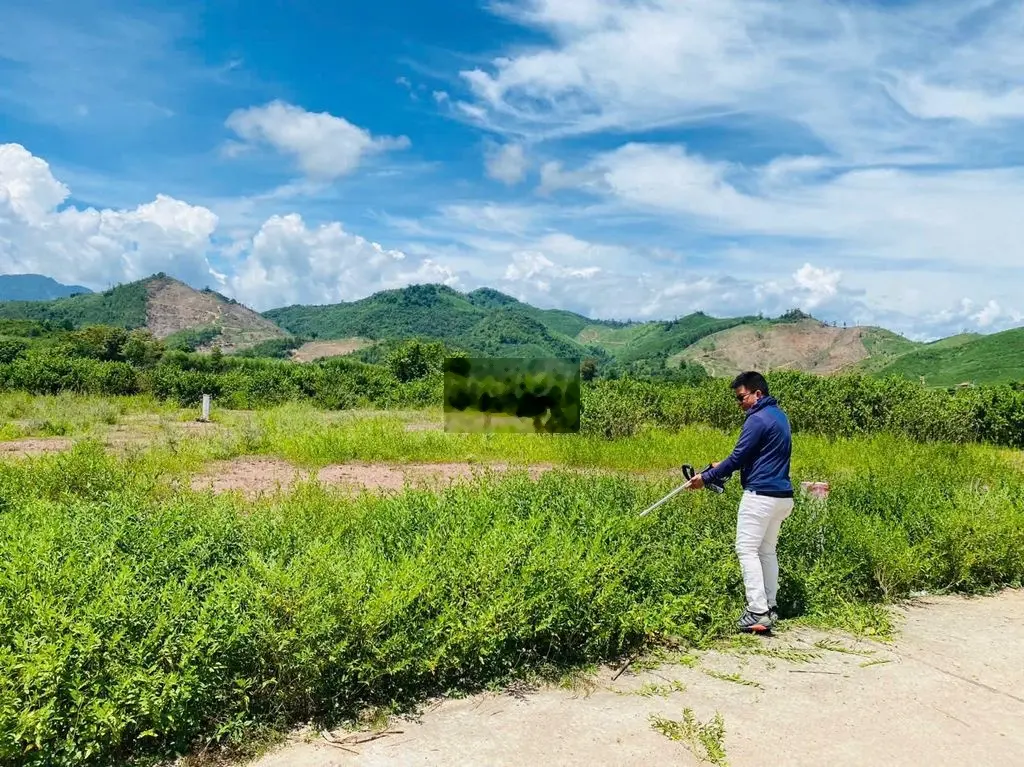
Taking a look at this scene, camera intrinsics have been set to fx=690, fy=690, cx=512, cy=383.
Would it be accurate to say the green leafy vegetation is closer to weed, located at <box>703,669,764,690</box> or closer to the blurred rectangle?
the blurred rectangle

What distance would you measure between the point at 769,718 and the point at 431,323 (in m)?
156

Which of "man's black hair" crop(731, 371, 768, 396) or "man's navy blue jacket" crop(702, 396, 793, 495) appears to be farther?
"man's black hair" crop(731, 371, 768, 396)

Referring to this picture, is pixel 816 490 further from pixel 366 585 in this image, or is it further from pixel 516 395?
pixel 516 395

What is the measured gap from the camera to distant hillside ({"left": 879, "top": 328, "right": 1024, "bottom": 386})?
44.9 metres

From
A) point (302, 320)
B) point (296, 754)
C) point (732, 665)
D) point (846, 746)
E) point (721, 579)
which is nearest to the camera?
point (296, 754)

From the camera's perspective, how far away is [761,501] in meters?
4.77

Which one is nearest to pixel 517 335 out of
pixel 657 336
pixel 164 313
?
pixel 657 336

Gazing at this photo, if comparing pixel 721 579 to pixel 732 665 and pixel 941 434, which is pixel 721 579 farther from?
pixel 941 434

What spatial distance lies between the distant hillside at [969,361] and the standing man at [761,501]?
4347 cm

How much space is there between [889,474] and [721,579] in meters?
5.39

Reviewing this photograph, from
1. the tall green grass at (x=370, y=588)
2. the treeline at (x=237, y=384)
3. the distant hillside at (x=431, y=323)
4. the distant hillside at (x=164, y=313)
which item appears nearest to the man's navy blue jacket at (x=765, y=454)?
the tall green grass at (x=370, y=588)

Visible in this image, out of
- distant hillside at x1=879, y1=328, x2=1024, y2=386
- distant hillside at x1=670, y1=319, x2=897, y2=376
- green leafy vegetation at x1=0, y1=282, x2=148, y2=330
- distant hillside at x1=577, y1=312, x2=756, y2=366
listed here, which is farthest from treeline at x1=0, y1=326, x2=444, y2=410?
green leafy vegetation at x1=0, y1=282, x2=148, y2=330

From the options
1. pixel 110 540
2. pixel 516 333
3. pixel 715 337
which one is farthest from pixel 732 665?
pixel 516 333

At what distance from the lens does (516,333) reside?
139750 millimetres
